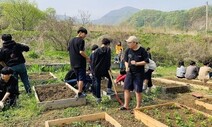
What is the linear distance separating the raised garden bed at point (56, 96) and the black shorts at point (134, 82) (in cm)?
132

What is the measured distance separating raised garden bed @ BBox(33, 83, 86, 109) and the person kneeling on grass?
2.07 feet

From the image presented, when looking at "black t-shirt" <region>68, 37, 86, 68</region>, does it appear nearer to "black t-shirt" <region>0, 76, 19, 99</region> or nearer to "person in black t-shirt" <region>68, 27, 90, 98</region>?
"person in black t-shirt" <region>68, 27, 90, 98</region>

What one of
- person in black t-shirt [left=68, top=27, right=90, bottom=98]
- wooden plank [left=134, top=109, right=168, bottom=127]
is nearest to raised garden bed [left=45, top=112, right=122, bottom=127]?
wooden plank [left=134, top=109, right=168, bottom=127]

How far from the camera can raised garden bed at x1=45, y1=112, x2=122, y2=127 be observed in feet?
18.2

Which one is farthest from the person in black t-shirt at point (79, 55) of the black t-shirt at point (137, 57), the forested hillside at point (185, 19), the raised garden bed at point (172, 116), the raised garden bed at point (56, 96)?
the forested hillside at point (185, 19)

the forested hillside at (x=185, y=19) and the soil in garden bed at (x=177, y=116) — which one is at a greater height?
the forested hillside at (x=185, y=19)

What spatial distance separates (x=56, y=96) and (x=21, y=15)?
868 inches

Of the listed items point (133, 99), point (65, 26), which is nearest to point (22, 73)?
point (133, 99)

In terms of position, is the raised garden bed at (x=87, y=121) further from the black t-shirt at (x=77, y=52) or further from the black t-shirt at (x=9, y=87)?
the black t-shirt at (x=9, y=87)

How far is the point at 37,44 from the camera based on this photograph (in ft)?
63.5

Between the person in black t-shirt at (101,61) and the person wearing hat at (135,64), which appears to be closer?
the person wearing hat at (135,64)

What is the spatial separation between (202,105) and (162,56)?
1288 centimetres

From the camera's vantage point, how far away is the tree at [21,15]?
27.8m

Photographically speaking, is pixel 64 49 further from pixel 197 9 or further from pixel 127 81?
pixel 197 9
